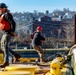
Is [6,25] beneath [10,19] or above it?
beneath

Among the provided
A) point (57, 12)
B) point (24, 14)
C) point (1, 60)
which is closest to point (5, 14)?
point (1, 60)

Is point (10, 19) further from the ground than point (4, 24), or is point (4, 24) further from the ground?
point (10, 19)

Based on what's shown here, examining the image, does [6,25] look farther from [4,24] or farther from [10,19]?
[10,19]

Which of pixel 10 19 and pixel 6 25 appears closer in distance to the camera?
pixel 10 19

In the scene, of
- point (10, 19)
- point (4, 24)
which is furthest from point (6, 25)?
point (10, 19)

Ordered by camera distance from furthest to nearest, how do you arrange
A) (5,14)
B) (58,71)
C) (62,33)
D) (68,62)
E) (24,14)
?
(24,14) < (62,33) < (5,14) < (68,62) < (58,71)

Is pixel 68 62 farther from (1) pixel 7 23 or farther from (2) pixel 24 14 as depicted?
(2) pixel 24 14

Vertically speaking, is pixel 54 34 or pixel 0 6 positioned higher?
pixel 0 6

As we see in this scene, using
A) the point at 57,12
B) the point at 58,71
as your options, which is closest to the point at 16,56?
the point at 58,71

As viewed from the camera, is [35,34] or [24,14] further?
[24,14]

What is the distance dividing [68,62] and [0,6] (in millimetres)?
3202

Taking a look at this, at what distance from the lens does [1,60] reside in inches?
384

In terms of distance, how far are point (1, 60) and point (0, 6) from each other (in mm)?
1726

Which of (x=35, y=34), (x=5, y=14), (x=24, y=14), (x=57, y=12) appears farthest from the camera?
(x=57, y=12)
